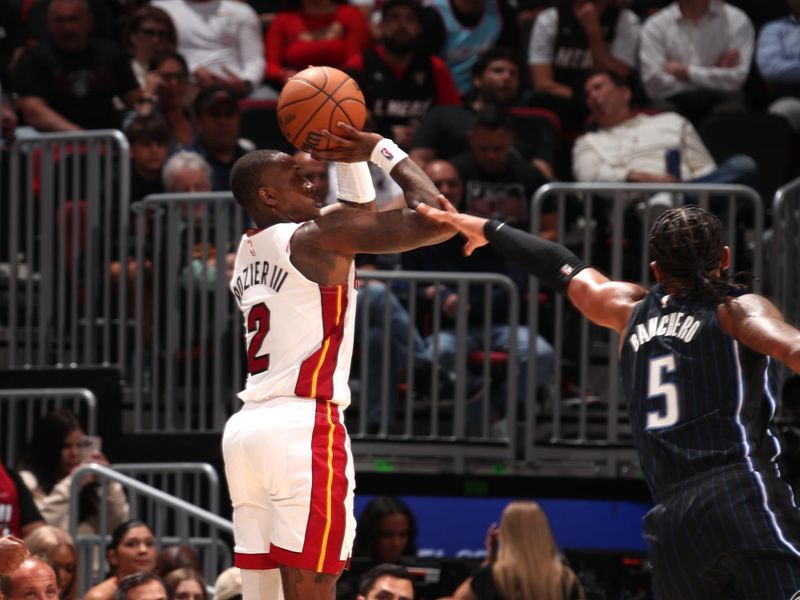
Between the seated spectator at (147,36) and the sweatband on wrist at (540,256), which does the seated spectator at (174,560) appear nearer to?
the sweatband on wrist at (540,256)

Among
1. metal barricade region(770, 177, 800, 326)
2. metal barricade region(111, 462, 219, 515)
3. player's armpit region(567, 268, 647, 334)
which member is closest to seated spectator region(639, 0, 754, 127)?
metal barricade region(770, 177, 800, 326)

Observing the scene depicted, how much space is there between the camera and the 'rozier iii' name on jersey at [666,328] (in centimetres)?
551

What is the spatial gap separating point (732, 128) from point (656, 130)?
2.66 ft

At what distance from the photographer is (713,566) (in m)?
5.37

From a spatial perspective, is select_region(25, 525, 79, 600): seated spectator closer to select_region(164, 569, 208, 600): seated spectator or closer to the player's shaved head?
select_region(164, 569, 208, 600): seated spectator

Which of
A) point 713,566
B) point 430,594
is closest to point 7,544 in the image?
point 713,566

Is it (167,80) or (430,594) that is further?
(167,80)

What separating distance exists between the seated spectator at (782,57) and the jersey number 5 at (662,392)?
9183mm

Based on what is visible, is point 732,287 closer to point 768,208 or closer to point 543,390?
point 543,390

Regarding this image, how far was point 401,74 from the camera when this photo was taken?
1394 cm

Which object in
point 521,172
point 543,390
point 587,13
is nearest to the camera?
point 543,390

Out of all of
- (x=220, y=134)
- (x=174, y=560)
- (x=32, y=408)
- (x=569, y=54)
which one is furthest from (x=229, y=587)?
(x=569, y=54)

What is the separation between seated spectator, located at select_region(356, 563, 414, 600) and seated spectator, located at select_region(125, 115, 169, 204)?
4.62 metres

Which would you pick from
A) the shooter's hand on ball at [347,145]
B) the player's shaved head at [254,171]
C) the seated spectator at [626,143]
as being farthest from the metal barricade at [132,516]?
the seated spectator at [626,143]
